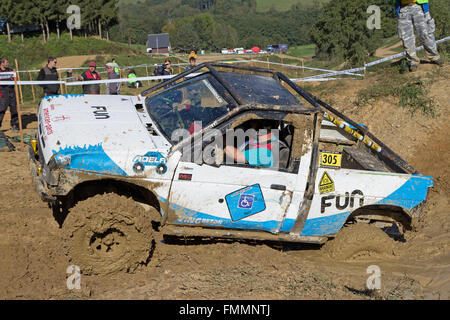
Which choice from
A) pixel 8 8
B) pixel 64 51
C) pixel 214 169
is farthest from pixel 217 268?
pixel 8 8

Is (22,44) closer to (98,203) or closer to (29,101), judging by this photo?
(29,101)

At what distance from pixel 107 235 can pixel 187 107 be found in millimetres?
1605

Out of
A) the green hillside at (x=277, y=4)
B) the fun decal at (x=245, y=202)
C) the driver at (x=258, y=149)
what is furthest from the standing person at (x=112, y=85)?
the green hillside at (x=277, y=4)

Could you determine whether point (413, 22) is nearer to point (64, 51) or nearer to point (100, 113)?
point (100, 113)

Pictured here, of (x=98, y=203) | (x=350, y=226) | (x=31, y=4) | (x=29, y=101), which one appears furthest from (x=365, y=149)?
(x=31, y=4)

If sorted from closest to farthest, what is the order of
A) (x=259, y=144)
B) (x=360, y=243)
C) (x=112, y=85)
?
(x=259, y=144) → (x=360, y=243) → (x=112, y=85)

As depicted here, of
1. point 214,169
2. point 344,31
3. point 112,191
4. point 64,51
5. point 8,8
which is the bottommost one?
point 112,191

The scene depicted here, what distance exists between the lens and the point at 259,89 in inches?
210

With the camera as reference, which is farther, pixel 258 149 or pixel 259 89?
pixel 259 89

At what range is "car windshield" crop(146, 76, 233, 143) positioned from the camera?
493 centimetres

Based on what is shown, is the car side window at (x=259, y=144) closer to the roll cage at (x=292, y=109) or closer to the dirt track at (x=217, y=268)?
the roll cage at (x=292, y=109)

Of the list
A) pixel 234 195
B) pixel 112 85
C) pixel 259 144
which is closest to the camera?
pixel 234 195

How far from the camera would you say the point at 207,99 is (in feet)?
17.3

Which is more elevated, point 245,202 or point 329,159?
point 329,159
